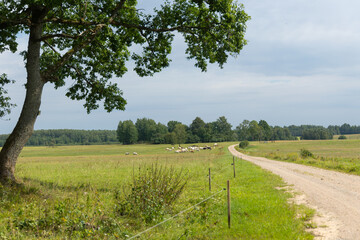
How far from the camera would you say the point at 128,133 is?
17338 centimetres

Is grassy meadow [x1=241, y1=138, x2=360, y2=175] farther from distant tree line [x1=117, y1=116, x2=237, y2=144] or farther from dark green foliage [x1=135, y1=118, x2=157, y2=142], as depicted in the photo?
dark green foliage [x1=135, y1=118, x2=157, y2=142]

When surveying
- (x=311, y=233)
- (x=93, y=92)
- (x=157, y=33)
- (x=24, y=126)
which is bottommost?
(x=311, y=233)

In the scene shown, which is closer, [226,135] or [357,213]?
[357,213]

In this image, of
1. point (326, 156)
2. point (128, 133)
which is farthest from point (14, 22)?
point (128, 133)

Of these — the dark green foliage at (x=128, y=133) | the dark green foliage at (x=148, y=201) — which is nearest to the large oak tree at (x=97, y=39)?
the dark green foliage at (x=148, y=201)

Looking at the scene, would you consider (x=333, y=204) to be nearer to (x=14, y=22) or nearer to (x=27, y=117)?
(x=27, y=117)

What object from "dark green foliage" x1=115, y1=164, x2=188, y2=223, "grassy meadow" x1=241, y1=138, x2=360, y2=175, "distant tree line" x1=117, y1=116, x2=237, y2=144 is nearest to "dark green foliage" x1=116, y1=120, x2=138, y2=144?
"distant tree line" x1=117, y1=116, x2=237, y2=144

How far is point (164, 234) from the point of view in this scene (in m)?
8.45

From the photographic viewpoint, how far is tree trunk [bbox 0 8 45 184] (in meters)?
13.1

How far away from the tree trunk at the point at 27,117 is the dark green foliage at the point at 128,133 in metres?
161

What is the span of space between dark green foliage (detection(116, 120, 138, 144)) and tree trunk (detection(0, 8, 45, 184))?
16109 centimetres

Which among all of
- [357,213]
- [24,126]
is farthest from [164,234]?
[24,126]

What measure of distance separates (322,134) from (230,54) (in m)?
206

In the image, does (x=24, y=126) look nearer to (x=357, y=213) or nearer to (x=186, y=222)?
(x=186, y=222)
